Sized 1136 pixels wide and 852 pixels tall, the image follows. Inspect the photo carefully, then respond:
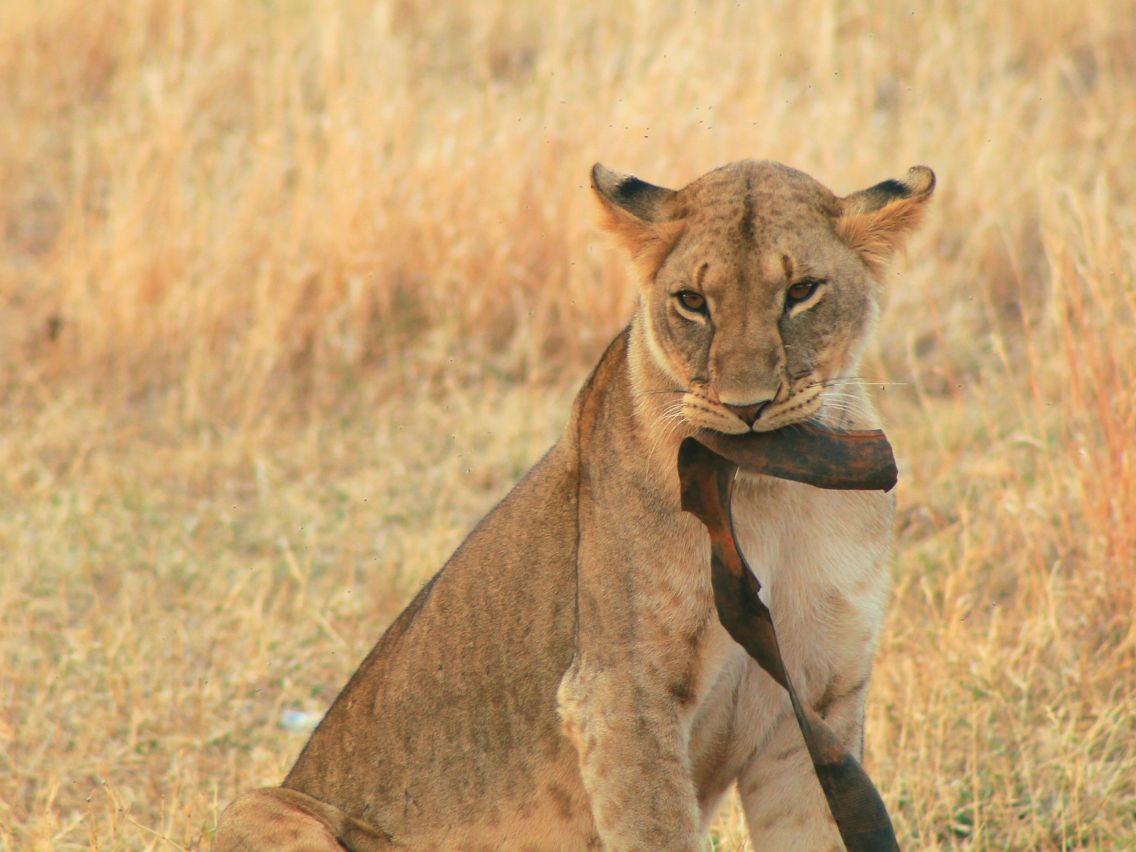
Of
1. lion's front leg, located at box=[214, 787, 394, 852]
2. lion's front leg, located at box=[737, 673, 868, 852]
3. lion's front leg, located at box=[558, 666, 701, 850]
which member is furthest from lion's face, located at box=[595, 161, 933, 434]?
lion's front leg, located at box=[214, 787, 394, 852]

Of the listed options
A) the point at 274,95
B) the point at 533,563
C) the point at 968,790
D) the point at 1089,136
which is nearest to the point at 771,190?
the point at 533,563

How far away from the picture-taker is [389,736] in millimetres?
3082

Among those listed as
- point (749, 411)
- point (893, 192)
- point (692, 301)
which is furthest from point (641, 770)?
point (893, 192)

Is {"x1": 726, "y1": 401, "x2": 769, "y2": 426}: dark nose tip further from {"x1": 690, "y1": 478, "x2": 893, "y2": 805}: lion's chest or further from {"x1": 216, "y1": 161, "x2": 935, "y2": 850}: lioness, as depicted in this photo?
{"x1": 690, "y1": 478, "x2": 893, "y2": 805}: lion's chest

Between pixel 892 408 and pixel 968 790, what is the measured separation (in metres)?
2.48

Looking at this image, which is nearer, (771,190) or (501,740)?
(771,190)

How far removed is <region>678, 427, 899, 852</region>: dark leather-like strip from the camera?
2.58 m

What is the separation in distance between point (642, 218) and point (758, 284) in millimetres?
341

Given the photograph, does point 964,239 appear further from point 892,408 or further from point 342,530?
point 342,530

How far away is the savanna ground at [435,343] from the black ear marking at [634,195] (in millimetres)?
649

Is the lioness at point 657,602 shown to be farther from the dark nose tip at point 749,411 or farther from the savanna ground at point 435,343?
the savanna ground at point 435,343

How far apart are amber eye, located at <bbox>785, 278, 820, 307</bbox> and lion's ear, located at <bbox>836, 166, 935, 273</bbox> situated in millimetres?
169

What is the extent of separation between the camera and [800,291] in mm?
2633

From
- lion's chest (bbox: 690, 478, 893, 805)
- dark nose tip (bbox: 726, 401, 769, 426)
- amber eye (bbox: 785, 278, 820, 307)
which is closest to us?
dark nose tip (bbox: 726, 401, 769, 426)
